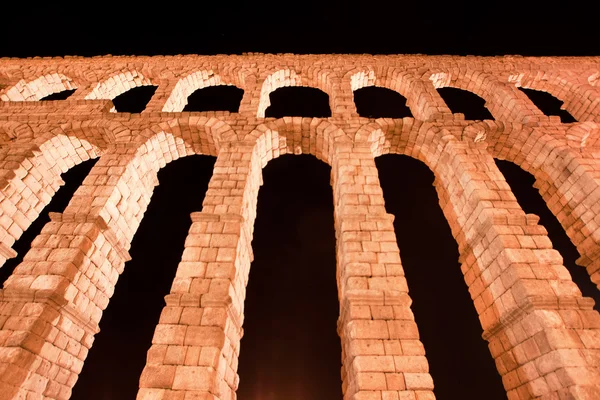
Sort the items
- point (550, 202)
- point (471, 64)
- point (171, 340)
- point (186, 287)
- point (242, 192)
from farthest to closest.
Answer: point (471, 64), point (550, 202), point (242, 192), point (186, 287), point (171, 340)

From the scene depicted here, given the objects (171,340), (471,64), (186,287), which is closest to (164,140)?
(186,287)

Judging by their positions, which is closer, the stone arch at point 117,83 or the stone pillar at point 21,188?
the stone pillar at point 21,188

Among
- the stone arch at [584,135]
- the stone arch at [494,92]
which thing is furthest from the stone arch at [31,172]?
the stone arch at [584,135]

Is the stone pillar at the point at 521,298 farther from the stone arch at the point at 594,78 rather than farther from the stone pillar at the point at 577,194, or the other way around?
the stone arch at the point at 594,78

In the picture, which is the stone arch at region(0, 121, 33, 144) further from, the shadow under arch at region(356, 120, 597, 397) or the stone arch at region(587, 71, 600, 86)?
the stone arch at region(587, 71, 600, 86)

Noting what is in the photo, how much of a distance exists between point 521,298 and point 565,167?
16.9 ft

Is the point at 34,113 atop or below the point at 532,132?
atop

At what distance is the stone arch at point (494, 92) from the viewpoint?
1114 cm

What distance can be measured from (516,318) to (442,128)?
6.01 m

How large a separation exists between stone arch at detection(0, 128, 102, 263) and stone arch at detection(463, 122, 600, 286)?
495 inches

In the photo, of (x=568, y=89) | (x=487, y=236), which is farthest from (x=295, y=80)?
(x=568, y=89)

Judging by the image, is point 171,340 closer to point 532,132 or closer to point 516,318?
point 516,318

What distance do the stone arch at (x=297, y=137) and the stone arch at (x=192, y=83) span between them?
456 centimetres

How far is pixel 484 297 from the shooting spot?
7.20 metres
